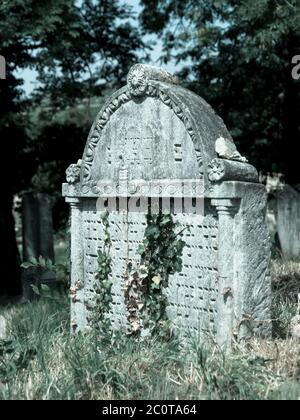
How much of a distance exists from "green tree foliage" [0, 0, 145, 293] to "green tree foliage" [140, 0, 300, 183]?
812 mm

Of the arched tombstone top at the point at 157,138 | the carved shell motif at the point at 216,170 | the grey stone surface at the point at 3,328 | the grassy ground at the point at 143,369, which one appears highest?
the arched tombstone top at the point at 157,138

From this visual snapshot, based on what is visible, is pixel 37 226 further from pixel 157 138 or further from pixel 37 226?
pixel 157 138

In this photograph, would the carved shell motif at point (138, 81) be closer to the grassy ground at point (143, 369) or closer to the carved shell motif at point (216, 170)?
the carved shell motif at point (216, 170)

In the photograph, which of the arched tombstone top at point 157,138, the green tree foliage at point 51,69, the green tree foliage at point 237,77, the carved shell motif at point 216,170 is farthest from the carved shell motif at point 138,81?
the green tree foliage at point 237,77

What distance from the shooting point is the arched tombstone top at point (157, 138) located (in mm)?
5281

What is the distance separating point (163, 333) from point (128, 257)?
0.81 m

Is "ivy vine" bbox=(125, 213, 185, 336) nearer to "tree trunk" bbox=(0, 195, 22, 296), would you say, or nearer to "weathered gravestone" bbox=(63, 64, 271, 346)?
"weathered gravestone" bbox=(63, 64, 271, 346)

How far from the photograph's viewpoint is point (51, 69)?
1080cm

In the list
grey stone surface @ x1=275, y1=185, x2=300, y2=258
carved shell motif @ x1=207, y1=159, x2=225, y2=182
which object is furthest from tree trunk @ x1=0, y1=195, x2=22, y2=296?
carved shell motif @ x1=207, y1=159, x2=225, y2=182

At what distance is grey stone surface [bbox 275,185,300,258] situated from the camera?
927 cm

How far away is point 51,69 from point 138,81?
5.46 m

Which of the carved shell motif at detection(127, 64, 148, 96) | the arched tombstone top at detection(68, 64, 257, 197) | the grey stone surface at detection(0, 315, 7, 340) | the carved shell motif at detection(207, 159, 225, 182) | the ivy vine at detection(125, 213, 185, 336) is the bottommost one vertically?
the grey stone surface at detection(0, 315, 7, 340)

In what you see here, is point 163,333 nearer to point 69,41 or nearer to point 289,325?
point 289,325
